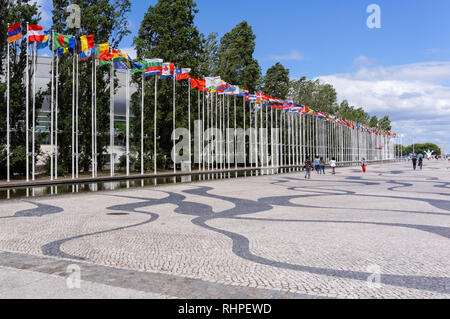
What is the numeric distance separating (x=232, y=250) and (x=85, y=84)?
31.4 metres

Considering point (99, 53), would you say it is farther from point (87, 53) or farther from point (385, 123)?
point (385, 123)

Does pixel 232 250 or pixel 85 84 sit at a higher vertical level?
pixel 85 84

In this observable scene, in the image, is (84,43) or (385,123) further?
(385,123)

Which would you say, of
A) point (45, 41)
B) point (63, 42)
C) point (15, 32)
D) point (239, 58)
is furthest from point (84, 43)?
point (239, 58)

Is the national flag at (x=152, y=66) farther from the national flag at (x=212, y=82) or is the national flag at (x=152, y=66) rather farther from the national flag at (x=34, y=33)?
the national flag at (x=34, y=33)

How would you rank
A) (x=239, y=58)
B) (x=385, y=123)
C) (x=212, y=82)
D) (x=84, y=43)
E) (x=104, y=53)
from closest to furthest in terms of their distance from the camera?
(x=84, y=43) → (x=104, y=53) → (x=212, y=82) → (x=239, y=58) → (x=385, y=123)

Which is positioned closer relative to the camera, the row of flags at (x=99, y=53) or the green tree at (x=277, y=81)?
the row of flags at (x=99, y=53)

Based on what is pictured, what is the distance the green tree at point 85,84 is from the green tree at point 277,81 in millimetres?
34897

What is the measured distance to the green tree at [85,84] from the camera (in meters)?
34.5

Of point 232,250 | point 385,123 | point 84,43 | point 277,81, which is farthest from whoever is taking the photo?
point 385,123

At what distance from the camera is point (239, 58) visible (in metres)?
57.4

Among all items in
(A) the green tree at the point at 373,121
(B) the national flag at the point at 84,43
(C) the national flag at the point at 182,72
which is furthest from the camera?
(A) the green tree at the point at 373,121

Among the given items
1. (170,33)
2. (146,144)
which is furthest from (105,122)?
(170,33)

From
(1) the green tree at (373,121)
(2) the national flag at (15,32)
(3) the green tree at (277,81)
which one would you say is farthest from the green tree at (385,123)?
(2) the national flag at (15,32)
